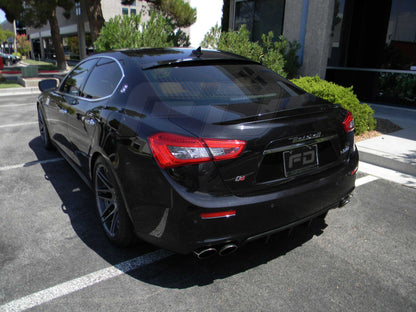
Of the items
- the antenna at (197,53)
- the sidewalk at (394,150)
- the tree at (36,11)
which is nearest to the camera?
the antenna at (197,53)

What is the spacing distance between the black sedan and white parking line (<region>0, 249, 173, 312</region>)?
21cm

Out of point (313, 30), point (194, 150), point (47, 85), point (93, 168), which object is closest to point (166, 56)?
point (93, 168)

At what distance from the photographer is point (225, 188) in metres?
2.25

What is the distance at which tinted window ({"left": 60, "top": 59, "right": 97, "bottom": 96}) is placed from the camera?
13.0 feet

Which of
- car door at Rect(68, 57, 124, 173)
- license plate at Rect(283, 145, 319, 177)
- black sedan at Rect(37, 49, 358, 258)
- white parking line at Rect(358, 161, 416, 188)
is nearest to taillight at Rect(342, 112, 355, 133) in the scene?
black sedan at Rect(37, 49, 358, 258)

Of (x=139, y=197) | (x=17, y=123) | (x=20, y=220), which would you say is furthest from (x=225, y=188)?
(x=17, y=123)

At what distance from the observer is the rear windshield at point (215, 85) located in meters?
2.71

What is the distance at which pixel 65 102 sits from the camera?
13.7 ft

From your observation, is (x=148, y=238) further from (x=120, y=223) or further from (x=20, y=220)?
(x=20, y=220)

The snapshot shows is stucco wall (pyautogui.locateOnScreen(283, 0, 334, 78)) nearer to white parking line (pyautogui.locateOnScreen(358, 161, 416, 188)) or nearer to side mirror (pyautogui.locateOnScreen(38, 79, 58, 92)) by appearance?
white parking line (pyautogui.locateOnScreen(358, 161, 416, 188))

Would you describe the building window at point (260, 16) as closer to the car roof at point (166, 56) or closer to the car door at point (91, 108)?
the car roof at point (166, 56)

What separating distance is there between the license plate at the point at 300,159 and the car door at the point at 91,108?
1586 mm

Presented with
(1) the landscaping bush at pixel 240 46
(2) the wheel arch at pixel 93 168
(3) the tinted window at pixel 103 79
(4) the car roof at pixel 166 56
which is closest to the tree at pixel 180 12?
(1) the landscaping bush at pixel 240 46

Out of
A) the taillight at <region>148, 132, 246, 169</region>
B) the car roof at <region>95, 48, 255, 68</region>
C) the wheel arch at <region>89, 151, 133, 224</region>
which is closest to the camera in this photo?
the taillight at <region>148, 132, 246, 169</region>
